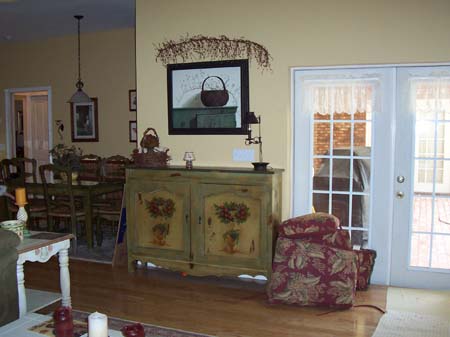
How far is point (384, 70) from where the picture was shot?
3.96 meters

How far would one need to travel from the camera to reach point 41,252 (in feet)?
10.3

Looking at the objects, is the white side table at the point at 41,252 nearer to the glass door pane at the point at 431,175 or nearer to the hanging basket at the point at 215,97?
the hanging basket at the point at 215,97

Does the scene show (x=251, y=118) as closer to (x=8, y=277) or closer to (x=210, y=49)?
(x=210, y=49)

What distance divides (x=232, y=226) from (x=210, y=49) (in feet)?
5.56

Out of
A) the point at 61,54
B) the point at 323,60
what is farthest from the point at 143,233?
the point at 61,54

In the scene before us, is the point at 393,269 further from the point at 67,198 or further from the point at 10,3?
the point at 10,3

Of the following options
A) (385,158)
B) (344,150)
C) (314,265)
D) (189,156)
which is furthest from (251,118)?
(314,265)

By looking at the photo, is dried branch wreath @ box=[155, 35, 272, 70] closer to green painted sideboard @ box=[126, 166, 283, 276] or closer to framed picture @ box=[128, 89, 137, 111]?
green painted sideboard @ box=[126, 166, 283, 276]

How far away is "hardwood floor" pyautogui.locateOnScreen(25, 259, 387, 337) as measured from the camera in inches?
128

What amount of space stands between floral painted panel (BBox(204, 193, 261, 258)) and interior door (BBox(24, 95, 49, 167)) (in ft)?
15.8

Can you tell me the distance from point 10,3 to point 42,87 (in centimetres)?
225

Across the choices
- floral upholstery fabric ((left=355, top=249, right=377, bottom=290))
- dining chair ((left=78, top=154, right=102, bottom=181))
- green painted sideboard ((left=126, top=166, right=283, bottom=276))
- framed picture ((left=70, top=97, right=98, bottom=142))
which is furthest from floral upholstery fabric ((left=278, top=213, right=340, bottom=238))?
framed picture ((left=70, top=97, right=98, bottom=142))

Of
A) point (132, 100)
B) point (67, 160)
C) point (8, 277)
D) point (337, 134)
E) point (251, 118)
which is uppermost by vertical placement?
point (132, 100)

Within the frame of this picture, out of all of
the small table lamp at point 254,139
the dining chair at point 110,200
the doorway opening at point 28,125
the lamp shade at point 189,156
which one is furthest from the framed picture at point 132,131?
the small table lamp at point 254,139
